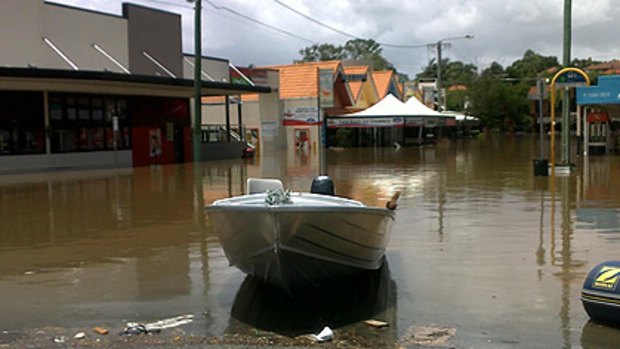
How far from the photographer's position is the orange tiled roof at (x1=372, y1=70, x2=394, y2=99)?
65062 mm

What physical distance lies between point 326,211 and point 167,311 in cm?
203

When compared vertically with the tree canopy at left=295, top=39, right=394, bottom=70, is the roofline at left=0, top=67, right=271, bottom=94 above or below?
below

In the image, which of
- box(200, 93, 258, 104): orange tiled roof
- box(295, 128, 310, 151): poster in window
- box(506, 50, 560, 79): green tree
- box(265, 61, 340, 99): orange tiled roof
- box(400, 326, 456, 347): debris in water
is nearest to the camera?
box(400, 326, 456, 347): debris in water

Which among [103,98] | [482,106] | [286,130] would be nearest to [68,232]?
[103,98]

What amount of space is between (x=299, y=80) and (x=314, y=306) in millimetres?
46379

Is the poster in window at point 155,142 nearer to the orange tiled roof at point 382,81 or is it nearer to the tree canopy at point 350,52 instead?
the orange tiled roof at point 382,81

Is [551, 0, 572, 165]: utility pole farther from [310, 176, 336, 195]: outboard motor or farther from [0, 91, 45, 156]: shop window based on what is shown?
[0, 91, 45, 156]: shop window

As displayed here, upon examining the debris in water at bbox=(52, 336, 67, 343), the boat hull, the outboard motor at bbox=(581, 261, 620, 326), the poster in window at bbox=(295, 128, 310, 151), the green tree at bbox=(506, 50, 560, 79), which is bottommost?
the debris in water at bbox=(52, 336, 67, 343)

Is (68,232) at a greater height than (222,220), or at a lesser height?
lesser

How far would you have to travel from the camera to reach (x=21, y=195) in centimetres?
1950

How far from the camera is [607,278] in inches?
253

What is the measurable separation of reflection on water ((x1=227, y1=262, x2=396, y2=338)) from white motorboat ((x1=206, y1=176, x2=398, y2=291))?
263 millimetres

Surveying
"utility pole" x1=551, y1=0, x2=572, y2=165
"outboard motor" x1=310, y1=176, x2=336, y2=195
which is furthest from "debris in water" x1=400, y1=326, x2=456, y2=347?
"utility pole" x1=551, y1=0, x2=572, y2=165

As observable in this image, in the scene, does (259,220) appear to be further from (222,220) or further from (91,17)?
(91,17)
